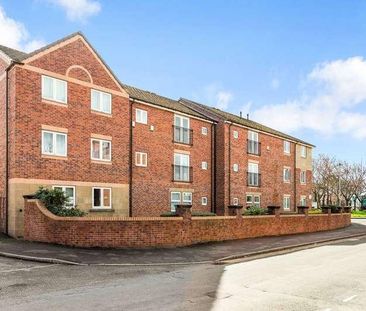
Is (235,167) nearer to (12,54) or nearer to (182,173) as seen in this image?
(182,173)

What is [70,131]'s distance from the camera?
843 inches

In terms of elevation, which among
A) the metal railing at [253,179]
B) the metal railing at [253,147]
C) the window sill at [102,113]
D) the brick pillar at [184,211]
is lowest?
the brick pillar at [184,211]

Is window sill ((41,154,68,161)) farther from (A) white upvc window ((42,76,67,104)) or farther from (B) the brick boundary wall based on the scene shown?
(B) the brick boundary wall

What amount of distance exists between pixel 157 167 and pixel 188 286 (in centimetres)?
1734

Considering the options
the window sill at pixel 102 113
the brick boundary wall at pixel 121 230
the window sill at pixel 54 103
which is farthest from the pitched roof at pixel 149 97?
the brick boundary wall at pixel 121 230

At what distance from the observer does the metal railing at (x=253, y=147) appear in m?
34.7

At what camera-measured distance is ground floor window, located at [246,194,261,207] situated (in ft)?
113

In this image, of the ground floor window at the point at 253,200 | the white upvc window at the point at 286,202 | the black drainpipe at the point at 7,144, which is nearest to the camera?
the black drainpipe at the point at 7,144

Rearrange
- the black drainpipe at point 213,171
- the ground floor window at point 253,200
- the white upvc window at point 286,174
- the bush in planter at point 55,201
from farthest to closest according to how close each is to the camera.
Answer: the white upvc window at point 286,174, the ground floor window at point 253,200, the black drainpipe at point 213,171, the bush in planter at point 55,201

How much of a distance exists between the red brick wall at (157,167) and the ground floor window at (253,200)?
5.40 metres

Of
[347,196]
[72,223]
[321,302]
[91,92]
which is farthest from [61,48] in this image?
[347,196]

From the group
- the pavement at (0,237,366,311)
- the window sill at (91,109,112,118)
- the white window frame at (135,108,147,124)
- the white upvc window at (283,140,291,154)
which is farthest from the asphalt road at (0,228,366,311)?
the white upvc window at (283,140,291,154)

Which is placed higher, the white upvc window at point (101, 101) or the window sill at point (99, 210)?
the white upvc window at point (101, 101)

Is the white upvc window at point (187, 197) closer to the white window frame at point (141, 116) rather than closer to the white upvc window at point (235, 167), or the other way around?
the white upvc window at point (235, 167)
